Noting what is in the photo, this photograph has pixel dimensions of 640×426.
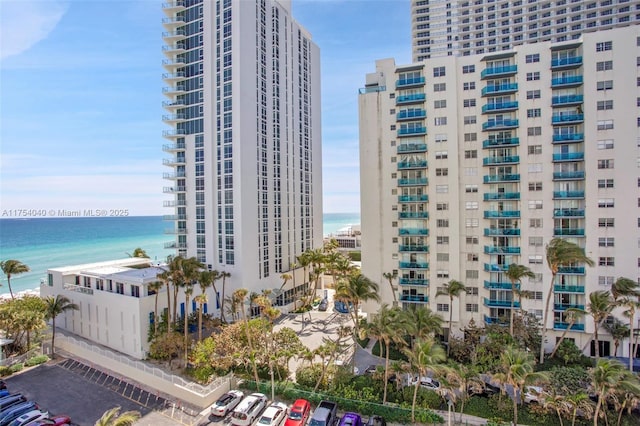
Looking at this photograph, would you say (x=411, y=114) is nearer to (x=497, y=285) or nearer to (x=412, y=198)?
(x=412, y=198)

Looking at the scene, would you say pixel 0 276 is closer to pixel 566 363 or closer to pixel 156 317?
pixel 156 317

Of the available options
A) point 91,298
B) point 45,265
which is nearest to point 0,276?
point 45,265

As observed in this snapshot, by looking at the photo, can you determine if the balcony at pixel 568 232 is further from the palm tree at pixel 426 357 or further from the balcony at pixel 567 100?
the palm tree at pixel 426 357

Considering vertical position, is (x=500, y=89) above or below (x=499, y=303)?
above

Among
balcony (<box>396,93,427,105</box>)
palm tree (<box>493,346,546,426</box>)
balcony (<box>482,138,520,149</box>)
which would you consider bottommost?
palm tree (<box>493,346,546,426</box>)

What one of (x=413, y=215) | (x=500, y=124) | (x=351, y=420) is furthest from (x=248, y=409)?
(x=500, y=124)

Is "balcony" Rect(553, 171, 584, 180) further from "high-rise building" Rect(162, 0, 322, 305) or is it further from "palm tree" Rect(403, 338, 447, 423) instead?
"high-rise building" Rect(162, 0, 322, 305)

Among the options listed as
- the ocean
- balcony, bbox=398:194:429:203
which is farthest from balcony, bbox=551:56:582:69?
the ocean
